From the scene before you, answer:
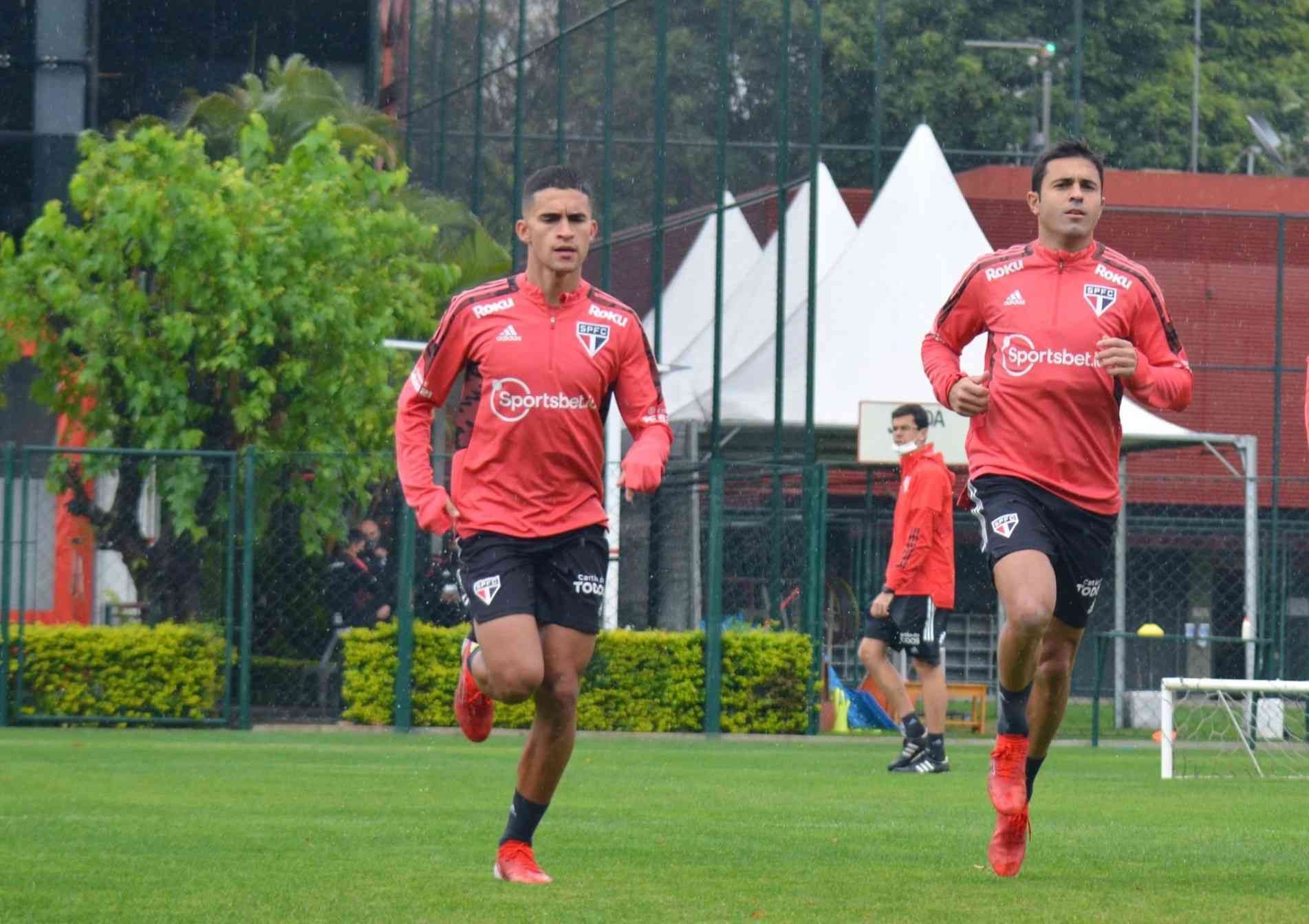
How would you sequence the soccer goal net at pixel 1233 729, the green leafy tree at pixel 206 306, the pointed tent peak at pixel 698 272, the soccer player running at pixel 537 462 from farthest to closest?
the pointed tent peak at pixel 698 272
the green leafy tree at pixel 206 306
the soccer goal net at pixel 1233 729
the soccer player running at pixel 537 462

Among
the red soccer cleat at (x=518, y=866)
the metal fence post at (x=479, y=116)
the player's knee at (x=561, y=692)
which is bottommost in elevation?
the red soccer cleat at (x=518, y=866)

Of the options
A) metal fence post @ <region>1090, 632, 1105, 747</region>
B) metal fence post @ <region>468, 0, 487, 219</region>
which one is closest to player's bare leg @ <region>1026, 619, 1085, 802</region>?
metal fence post @ <region>1090, 632, 1105, 747</region>

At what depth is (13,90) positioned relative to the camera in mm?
30562

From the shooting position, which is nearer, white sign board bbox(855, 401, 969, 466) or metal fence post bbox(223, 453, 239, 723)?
metal fence post bbox(223, 453, 239, 723)

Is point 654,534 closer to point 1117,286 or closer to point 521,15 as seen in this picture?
point 521,15

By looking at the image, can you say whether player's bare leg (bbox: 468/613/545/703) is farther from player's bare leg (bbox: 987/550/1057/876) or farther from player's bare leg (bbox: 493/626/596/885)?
player's bare leg (bbox: 987/550/1057/876)

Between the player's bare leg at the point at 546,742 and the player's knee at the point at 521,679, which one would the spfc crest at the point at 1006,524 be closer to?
the player's bare leg at the point at 546,742

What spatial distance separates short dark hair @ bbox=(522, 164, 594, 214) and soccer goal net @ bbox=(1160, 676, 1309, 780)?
6649mm

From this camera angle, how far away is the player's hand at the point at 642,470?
22.3 feet

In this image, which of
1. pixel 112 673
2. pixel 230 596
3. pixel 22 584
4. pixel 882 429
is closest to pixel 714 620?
pixel 882 429

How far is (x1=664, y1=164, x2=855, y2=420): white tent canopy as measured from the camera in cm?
2177

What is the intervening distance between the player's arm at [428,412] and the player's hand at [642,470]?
1.73 ft

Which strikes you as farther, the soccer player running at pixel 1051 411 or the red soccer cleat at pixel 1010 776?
the soccer player running at pixel 1051 411

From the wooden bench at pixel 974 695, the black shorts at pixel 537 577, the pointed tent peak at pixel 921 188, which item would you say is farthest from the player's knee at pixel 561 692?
the pointed tent peak at pixel 921 188
